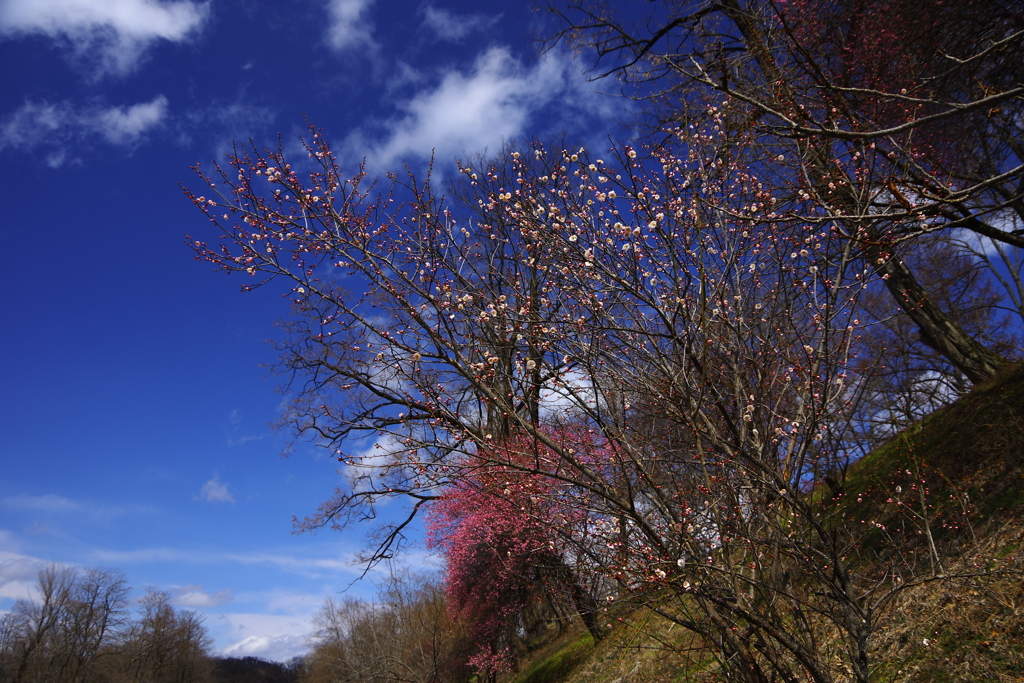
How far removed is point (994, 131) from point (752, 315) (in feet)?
15.4

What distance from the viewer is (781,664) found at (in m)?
3.10

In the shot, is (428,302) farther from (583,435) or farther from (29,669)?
(29,669)

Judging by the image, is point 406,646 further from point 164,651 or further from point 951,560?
point 164,651

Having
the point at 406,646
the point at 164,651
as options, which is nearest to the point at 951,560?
the point at 406,646

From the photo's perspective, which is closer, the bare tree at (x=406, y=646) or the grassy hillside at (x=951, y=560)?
the grassy hillside at (x=951, y=560)

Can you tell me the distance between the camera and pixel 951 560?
534cm

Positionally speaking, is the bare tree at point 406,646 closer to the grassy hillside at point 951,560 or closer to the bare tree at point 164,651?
the grassy hillside at point 951,560

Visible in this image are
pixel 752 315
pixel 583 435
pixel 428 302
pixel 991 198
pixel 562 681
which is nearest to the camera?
pixel 428 302

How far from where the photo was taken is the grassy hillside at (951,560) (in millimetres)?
3973

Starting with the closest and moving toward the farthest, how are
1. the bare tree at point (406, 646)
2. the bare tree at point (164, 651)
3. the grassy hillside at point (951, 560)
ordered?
the grassy hillside at point (951, 560)
the bare tree at point (406, 646)
the bare tree at point (164, 651)

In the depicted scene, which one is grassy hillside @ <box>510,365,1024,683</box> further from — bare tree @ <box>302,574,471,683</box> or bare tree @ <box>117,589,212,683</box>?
bare tree @ <box>117,589,212,683</box>

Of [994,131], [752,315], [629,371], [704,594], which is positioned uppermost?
[994,131]

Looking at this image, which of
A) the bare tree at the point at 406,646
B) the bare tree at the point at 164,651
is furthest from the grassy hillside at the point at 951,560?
the bare tree at the point at 164,651

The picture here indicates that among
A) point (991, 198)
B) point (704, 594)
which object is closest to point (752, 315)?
point (704, 594)
